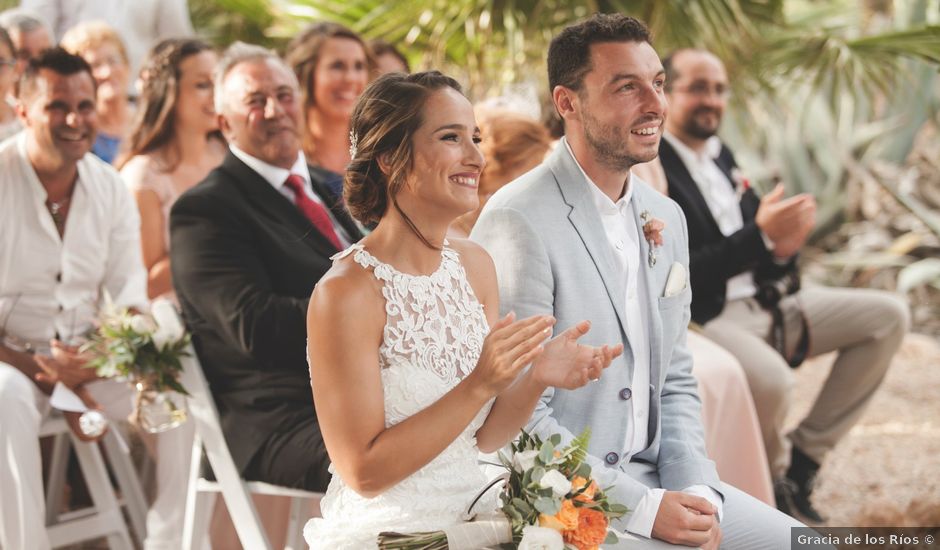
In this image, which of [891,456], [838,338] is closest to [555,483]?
[838,338]

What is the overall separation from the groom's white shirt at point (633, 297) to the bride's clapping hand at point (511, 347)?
755 millimetres

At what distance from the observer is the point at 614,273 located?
8.67 feet

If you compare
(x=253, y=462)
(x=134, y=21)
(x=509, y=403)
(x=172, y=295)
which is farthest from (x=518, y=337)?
(x=134, y=21)

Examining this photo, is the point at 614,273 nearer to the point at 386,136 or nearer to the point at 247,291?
the point at 386,136

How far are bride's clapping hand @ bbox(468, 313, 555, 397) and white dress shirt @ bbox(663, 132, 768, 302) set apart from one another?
283cm

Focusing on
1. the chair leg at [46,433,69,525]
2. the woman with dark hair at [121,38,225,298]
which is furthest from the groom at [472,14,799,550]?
the chair leg at [46,433,69,525]

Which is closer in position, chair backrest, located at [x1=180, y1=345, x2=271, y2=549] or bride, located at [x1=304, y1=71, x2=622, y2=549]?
bride, located at [x1=304, y1=71, x2=622, y2=549]

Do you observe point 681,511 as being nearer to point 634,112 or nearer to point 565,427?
point 565,427

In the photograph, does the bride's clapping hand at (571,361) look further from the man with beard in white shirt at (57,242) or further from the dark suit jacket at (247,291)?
the man with beard in white shirt at (57,242)

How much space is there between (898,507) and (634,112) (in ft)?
9.67

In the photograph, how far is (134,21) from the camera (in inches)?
242

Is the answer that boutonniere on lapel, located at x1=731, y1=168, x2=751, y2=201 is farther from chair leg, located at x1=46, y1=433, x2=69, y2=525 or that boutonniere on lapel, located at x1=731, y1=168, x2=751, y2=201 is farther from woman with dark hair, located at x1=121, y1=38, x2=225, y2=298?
chair leg, located at x1=46, y1=433, x2=69, y2=525

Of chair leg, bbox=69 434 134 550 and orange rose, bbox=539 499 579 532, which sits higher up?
orange rose, bbox=539 499 579 532

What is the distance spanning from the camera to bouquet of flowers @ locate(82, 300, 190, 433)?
319cm
